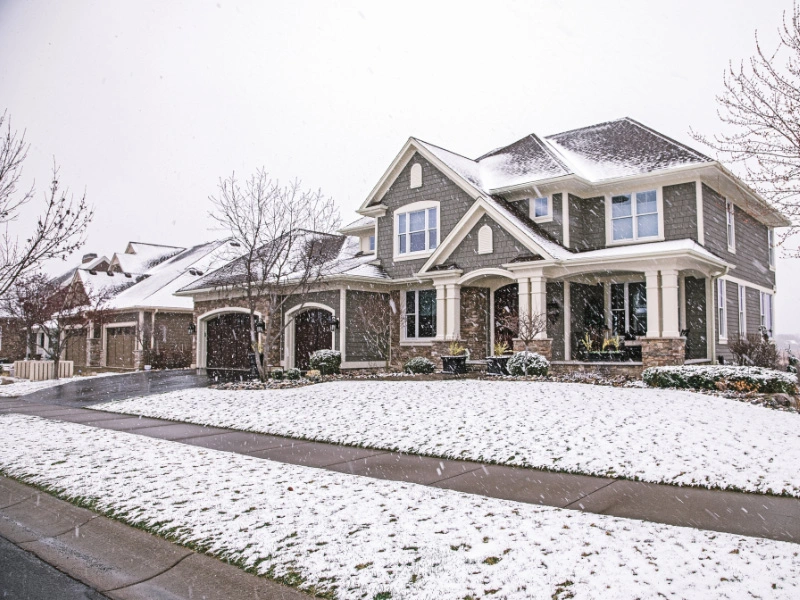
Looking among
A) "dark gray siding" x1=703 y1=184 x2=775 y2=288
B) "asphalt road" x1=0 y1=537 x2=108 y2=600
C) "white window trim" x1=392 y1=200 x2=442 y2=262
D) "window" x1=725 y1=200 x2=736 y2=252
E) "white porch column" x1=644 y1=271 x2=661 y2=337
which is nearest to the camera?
"asphalt road" x1=0 y1=537 x2=108 y2=600

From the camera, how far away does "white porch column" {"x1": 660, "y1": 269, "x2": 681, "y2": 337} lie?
16.2 m

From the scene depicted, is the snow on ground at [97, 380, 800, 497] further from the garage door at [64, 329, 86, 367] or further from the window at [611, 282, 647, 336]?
the garage door at [64, 329, 86, 367]

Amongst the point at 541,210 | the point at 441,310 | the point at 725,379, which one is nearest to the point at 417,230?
the point at 441,310

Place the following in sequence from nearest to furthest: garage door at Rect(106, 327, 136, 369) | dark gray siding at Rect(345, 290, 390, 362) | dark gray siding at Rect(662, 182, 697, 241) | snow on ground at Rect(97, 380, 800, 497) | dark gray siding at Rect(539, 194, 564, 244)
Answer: snow on ground at Rect(97, 380, 800, 497) < dark gray siding at Rect(662, 182, 697, 241) < dark gray siding at Rect(539, 194, 564, 244) < dark gray siding at Rect(345, 290, 390, 362) < garage door at Rect(106, 327, 136, 369)

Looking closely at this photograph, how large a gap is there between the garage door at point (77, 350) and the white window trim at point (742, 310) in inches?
1252

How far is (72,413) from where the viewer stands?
43.1 feet

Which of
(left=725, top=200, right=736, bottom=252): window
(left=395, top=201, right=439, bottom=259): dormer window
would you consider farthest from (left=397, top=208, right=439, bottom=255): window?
(left=725, top=200, right=736, bottom=252): window

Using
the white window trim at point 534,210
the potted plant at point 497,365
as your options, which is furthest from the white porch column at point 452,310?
the white window trim at point 534,210

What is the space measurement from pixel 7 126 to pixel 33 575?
10346mm

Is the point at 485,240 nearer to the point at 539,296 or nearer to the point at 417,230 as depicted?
the point at 539,296

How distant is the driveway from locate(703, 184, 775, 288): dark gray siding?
15.6 metres

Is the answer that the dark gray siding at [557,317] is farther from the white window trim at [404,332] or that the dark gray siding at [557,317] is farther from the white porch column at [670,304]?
the white window trim at [404,332]

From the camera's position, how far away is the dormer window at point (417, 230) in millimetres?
21938

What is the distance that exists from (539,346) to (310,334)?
29.7 ft
